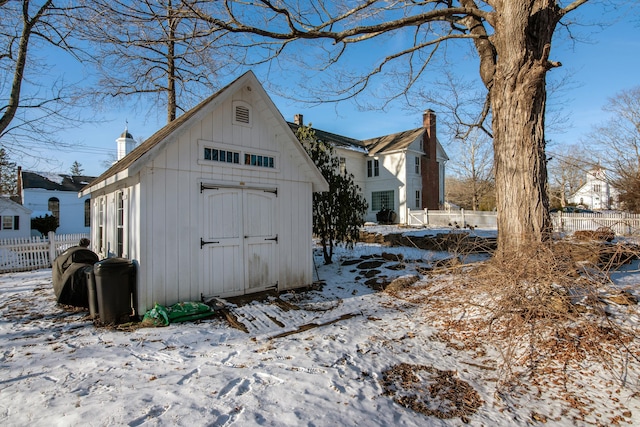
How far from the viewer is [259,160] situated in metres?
7.40

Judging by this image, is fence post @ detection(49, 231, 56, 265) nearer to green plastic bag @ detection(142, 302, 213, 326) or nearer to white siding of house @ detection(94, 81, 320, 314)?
white siding of house @ detection(94, 81, 320, 314)

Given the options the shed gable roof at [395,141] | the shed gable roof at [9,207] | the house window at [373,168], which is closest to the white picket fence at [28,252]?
the shed gable roof at [9,207]

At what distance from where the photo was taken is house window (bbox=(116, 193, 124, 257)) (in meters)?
6.85

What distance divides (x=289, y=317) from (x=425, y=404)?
10.4 ft

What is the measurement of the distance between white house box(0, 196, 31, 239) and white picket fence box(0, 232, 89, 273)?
13149mm

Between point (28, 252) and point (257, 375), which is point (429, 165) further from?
point (257, 375)

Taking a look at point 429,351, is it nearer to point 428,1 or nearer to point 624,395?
point 624,395

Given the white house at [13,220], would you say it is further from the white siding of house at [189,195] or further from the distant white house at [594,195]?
the distant white house at [594,195]

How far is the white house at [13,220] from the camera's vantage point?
73.0 feet

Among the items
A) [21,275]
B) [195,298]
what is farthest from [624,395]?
[21,275]

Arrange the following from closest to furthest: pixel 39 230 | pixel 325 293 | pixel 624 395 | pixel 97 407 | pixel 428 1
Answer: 1. pixel 97 407
2. pixel 624 395
3. pixel 325 293
4. pixel 428 1
5. pixel 39 230

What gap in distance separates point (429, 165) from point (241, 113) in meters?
23.6

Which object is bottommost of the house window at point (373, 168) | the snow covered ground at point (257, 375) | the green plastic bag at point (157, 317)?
the snow covered ground at point (257, 375)

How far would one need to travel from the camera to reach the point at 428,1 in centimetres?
862
